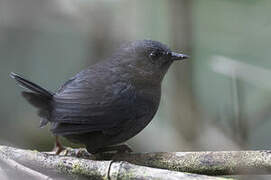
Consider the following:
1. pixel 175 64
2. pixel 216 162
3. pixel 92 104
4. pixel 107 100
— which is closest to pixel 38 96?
pixel 92 104

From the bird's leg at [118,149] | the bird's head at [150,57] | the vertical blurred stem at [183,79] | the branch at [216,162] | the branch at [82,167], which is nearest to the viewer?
the branch at [82,167]

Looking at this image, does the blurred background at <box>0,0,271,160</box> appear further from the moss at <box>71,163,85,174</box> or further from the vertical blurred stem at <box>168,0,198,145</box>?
the moss at <box>71,163,85,174</box>

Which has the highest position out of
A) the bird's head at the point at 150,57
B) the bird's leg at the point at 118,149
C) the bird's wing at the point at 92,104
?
the bird's head at the point at 150,57

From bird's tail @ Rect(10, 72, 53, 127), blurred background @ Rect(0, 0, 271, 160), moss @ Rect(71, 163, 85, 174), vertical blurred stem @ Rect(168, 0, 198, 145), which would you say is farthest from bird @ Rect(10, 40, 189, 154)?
vertical blurred stem @ Rect(168, 0, 198, 145)

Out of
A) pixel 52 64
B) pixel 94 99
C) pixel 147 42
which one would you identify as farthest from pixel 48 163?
pixel 52 64

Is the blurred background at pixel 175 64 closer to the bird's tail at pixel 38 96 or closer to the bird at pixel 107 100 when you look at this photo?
the bird at pixel 107 100

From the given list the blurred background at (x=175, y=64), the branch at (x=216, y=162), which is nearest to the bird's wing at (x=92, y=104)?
the branch at (x=216, y=162)

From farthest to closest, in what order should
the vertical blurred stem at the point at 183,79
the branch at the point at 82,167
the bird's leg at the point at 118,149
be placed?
the vertical blurred stem at the point at 183,79, the bird's leg at the point at 118,149, the branch at the point at 82,167

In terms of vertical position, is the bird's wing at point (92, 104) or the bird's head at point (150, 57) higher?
the bird's head at point (150, 57)
